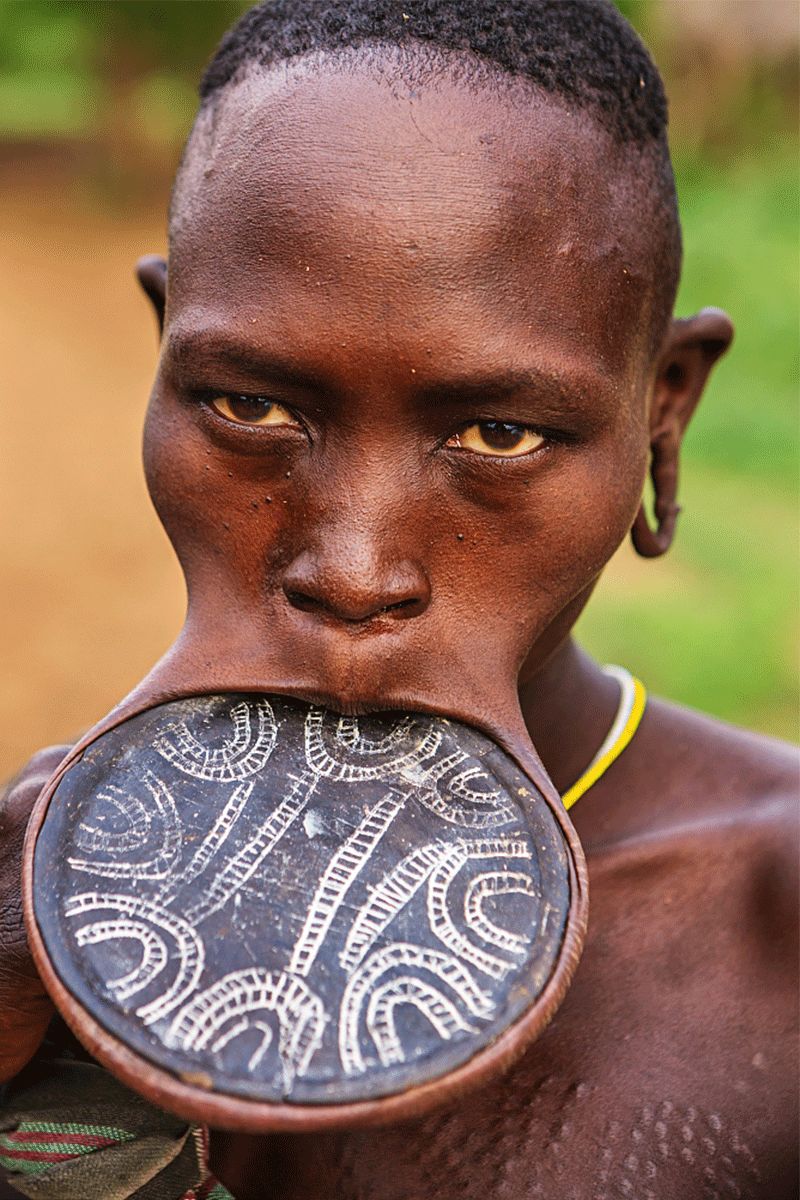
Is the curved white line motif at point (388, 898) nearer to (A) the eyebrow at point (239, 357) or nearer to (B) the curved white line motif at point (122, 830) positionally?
(B) the curved white line motif at point (122, 830)

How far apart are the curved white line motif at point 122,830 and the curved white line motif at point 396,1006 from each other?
31cm

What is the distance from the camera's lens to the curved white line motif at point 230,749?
5.08 feet

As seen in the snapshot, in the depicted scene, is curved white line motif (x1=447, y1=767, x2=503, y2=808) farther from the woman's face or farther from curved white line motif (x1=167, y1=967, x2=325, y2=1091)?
curved white line motif (x1=167, y1=967, x2=325, y2=1091)

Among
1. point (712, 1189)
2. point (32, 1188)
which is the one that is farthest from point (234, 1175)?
point (712, 1189)

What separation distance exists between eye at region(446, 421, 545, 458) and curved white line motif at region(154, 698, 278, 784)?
0.39 metres

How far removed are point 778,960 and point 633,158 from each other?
1143 millimetres

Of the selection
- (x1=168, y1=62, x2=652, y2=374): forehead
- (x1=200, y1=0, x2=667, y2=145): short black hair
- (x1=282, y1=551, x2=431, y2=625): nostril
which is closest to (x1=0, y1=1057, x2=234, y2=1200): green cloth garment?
(x1=282, y1=551, x2=431, y2=625): nostril

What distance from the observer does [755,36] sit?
11.9 metres

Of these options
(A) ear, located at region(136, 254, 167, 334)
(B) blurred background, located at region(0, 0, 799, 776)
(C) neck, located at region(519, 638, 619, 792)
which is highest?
(A) ear, located at region(136, 254, 167, 334)

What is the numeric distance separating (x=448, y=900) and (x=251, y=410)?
65cm

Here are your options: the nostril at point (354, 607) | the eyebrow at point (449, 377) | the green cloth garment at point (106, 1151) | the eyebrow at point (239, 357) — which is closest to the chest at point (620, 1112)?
the green cloth garment at point (106, 1151)

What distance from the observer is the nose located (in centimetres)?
155

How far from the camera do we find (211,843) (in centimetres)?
146

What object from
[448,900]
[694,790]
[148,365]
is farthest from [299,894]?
[148,365]
